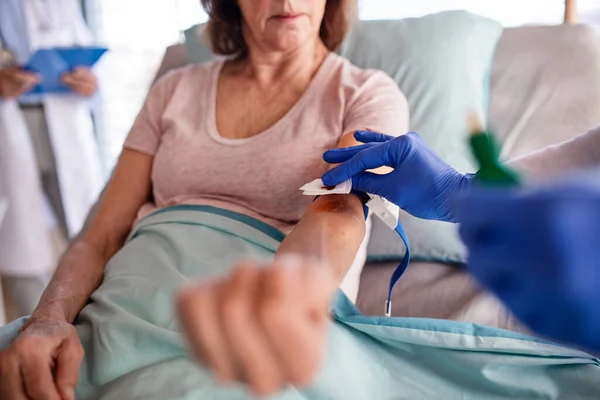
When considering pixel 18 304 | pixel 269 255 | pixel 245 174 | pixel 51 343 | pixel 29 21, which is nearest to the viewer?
pixel 51 343

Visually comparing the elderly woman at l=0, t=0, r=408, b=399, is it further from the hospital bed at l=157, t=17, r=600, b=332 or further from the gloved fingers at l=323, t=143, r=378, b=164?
the hospital bed at l=157, t=17, r=600, b=332

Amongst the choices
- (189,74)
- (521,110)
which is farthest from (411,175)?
(521,110)

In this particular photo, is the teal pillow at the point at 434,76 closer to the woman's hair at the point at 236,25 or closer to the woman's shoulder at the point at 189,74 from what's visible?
the woman's hair at the point at 236,25

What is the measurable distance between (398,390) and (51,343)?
47 cm

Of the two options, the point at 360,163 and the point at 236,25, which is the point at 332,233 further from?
the point at 236,25

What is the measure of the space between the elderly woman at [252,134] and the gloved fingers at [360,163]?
52 mm

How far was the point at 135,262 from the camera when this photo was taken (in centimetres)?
94

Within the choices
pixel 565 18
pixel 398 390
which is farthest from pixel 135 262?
pixel 565 18

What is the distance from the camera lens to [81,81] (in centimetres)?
225

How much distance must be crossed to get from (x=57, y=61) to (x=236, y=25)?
3.70 ft

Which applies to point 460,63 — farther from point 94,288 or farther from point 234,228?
point 94,288

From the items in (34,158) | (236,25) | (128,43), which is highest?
(236,25)

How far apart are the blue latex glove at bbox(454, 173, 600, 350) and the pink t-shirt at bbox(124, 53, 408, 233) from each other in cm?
64

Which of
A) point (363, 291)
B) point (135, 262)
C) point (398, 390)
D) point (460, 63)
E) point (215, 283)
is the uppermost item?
point (215, 283)
